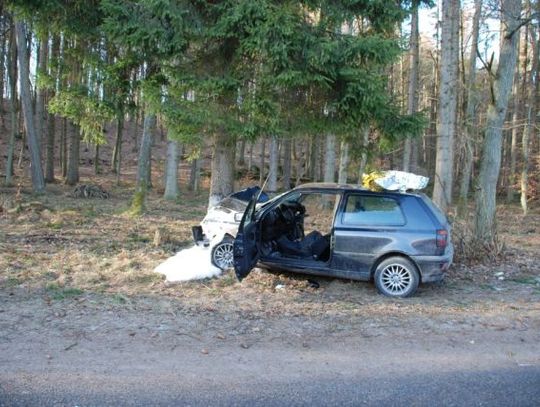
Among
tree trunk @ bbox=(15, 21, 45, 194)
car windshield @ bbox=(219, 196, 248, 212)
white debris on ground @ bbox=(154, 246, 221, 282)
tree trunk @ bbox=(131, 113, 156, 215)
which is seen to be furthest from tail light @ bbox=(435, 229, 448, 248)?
tree trunk @ bbox=(15, 21, 45, 194)

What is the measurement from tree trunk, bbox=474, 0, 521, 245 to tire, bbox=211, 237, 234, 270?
5481mm

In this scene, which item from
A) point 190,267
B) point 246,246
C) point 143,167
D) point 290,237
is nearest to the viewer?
point 246,246

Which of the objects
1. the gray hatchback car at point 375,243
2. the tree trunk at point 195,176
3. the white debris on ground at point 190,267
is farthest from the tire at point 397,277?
the tree trunk at point 195,176

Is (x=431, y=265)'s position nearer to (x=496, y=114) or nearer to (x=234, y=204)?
(x=234, y=204)

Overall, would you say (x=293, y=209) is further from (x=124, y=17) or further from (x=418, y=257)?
(x=124, y=17)

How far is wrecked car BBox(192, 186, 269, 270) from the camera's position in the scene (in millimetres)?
8312

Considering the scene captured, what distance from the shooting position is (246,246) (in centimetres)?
696

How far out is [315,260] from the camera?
795cm

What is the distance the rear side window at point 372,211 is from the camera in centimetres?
770

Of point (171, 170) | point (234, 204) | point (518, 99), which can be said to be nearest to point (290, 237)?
point (234, 204)

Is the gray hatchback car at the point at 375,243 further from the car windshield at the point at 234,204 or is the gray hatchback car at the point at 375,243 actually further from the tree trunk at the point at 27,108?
the tree trunk at the point at 27,108

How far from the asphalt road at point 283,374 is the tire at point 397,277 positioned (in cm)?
201

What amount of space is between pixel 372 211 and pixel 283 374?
381 cm

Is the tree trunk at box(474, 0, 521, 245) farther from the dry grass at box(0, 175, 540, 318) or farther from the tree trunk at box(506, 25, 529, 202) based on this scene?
the tree trunk at box(506, 25, 529, 202)
